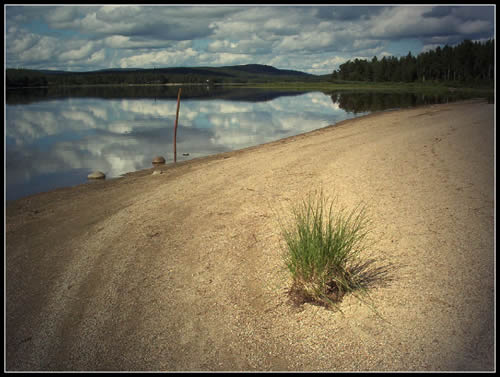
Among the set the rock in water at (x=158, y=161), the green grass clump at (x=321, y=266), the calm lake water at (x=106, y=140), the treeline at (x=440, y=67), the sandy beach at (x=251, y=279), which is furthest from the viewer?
the treeline at (x=440, y=67)

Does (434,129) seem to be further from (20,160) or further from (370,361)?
(20,160)

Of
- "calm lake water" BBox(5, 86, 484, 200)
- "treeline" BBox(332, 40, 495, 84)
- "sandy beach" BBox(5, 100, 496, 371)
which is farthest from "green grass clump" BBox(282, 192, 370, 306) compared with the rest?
"treeline" BBox(332, 40, 495, 84)

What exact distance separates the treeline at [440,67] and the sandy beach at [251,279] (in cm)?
7788

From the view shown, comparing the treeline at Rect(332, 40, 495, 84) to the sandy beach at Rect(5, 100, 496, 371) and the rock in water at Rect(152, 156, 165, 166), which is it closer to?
the rock in water at Rect(152, 156, 165, 166)

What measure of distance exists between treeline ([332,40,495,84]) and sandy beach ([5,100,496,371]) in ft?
256

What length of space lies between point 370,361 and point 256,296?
5.08 ft

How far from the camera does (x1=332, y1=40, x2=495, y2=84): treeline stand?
81625 millimetres

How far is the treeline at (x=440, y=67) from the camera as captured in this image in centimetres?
8162

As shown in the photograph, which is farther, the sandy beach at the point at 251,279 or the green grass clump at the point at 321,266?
the green grass clump at the point at 321,266

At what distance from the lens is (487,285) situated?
437 centimetres

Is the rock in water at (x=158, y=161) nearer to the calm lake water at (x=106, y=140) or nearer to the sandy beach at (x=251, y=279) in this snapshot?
the calm lake water at (x=106, y=140)

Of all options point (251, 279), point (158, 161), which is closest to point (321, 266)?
point (251, 279)

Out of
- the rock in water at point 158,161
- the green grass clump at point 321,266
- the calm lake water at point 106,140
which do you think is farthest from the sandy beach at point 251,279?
the rock in water at point 158,161

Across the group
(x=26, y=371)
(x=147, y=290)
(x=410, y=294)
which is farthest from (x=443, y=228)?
(x=26, y=371)
